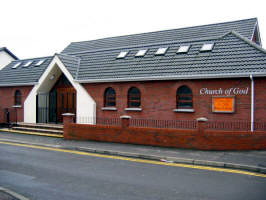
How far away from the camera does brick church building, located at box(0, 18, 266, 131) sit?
13.5 m

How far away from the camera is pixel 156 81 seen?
15.7m

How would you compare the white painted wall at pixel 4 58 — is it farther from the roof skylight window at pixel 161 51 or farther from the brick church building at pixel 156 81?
the roof skylight window at pixel 161 51

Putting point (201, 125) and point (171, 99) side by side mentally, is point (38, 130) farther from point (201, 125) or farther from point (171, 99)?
point (201, 125)

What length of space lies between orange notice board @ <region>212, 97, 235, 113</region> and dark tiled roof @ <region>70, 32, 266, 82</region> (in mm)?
1239

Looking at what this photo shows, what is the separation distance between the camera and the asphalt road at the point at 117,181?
6.17 metres

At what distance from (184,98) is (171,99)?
72 cm

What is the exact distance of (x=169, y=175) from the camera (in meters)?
7.97

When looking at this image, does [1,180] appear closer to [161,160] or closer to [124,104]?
[161,160]

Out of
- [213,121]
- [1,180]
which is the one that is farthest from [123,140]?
[1,180]

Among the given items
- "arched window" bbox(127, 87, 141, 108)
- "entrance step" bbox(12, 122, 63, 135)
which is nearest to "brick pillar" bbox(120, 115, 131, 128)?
"arched window" bbox(127, 87, 141, 108)

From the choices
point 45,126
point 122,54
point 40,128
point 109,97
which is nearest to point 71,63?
point 122,54

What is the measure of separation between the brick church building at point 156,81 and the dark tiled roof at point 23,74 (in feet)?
0.39

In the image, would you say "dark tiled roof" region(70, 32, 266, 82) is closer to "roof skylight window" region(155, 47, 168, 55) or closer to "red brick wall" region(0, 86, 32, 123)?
"roof skylight window" region(155, 47, 168, 55)

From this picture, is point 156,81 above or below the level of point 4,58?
below
